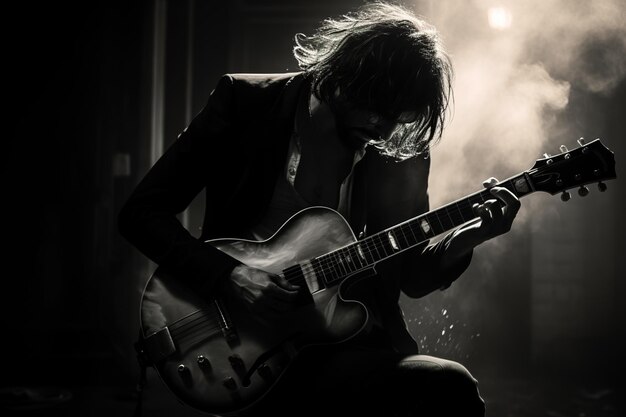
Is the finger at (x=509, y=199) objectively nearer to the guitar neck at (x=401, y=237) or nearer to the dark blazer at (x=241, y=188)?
the guitar neck at (x=401, y=237)

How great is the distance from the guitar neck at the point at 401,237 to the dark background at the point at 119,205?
2.33m

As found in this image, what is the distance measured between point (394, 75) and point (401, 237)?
448mm

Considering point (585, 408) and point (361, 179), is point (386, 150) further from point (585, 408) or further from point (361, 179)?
point (585, 408)

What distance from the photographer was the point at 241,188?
71.5 inches

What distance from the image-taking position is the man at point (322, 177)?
1.65 meters

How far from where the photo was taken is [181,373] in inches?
65.0

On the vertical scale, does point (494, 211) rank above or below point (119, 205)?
above

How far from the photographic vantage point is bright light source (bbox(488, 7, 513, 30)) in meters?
3.81

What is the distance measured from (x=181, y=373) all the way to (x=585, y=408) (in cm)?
261

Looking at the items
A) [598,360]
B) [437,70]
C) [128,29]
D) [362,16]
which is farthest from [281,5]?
[598,360]

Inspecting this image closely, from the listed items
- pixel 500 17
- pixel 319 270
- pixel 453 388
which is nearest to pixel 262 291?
pixel 319 270

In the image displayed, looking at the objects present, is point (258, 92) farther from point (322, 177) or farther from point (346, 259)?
point (346, 259)

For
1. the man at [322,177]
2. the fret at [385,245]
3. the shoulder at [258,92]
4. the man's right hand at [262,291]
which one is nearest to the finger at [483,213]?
the man at [322,177]

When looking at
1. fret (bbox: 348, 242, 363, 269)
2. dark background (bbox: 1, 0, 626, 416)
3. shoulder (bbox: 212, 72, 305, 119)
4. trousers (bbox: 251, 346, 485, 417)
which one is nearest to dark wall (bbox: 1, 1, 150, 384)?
dark background (bbox: 1, 0, 626, 416)
